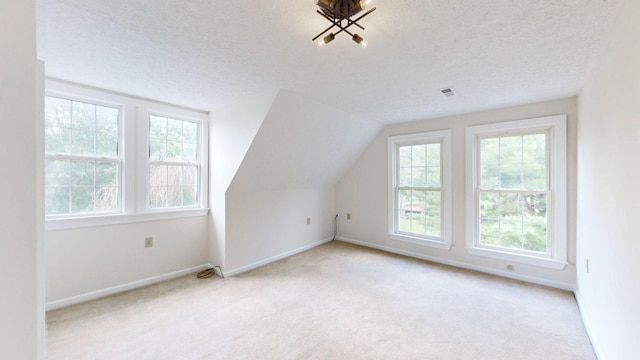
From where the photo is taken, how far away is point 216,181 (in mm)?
3420

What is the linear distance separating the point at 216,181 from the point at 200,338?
1.94 meters

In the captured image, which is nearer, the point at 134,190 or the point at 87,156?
the point at 87,156

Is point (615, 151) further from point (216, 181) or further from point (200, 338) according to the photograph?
point (216, 181)

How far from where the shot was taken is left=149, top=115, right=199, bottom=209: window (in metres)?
3.15

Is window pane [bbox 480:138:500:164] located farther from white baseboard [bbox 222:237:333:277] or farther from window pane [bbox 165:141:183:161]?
window pane [bbox 165:141:183:161]

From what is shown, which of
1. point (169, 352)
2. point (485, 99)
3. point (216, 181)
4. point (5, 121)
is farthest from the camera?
point (216, 181)

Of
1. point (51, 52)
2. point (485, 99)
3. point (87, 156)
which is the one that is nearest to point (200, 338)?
point (87, 156)

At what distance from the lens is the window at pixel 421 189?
3.77m

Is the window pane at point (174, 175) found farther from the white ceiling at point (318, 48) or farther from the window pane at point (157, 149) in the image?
the white ceiling at point (318, 48)

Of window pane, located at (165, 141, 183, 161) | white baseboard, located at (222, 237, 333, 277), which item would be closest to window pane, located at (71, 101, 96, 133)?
window pane, located at (165, 141, 183, 161)

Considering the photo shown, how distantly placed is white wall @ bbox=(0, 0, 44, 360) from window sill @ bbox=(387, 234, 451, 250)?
160 inches

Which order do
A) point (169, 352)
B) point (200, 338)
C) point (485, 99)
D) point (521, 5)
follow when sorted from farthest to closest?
point (485, 99) < point (200, 338) < point (169, 352) < point (521, 5)

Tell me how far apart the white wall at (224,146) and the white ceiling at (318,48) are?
9.0 inches

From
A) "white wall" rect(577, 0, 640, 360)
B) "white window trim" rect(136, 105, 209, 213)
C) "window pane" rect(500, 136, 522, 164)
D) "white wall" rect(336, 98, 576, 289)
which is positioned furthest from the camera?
"window pane" rect(500, 136, 522, 164)
